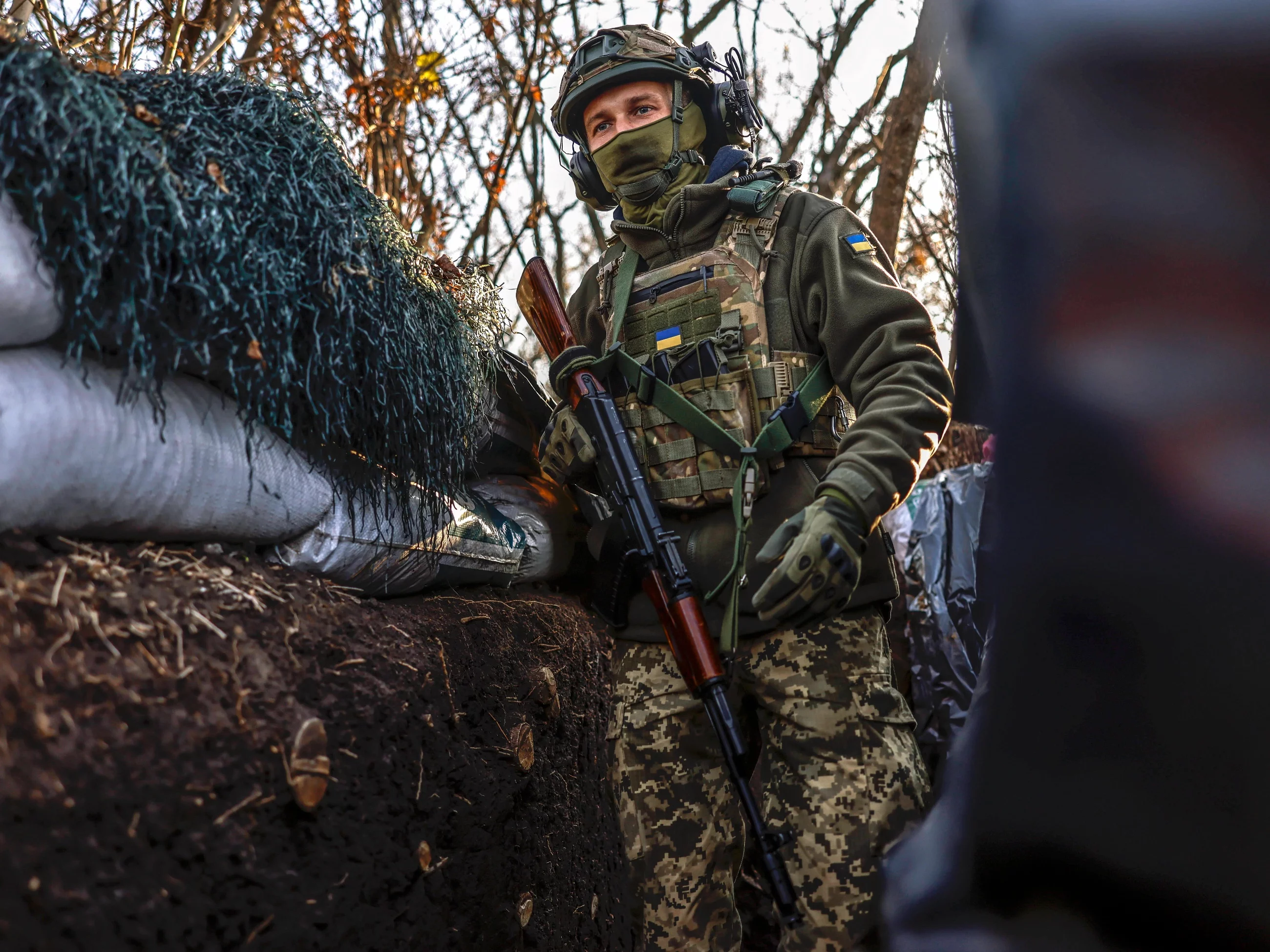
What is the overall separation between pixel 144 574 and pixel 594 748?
4.90ft

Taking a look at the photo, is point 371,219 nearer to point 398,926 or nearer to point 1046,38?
point 398,926

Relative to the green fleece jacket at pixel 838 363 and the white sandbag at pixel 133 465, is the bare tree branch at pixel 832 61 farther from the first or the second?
the white sandbag at pixel 133 465

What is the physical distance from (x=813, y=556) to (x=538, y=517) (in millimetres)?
1053

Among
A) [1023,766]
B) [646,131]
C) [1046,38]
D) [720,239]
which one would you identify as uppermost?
[646,131]

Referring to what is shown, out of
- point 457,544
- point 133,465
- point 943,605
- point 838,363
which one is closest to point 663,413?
point 838,363

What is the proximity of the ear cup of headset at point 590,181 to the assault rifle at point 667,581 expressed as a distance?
1.01 feet

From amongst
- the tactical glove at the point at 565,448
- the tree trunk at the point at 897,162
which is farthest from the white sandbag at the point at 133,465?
the tree trunk at the point at 897,162

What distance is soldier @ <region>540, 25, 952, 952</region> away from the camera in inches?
64.6

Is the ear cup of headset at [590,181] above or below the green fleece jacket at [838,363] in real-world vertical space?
above

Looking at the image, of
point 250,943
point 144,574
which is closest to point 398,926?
point 250,943

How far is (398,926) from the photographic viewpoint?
1.49 m

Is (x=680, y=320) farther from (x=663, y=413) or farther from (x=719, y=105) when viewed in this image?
(x=719, y=105)

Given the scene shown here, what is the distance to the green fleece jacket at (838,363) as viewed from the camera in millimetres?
1621

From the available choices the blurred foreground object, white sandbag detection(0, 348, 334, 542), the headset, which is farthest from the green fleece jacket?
the blurred foreground object
